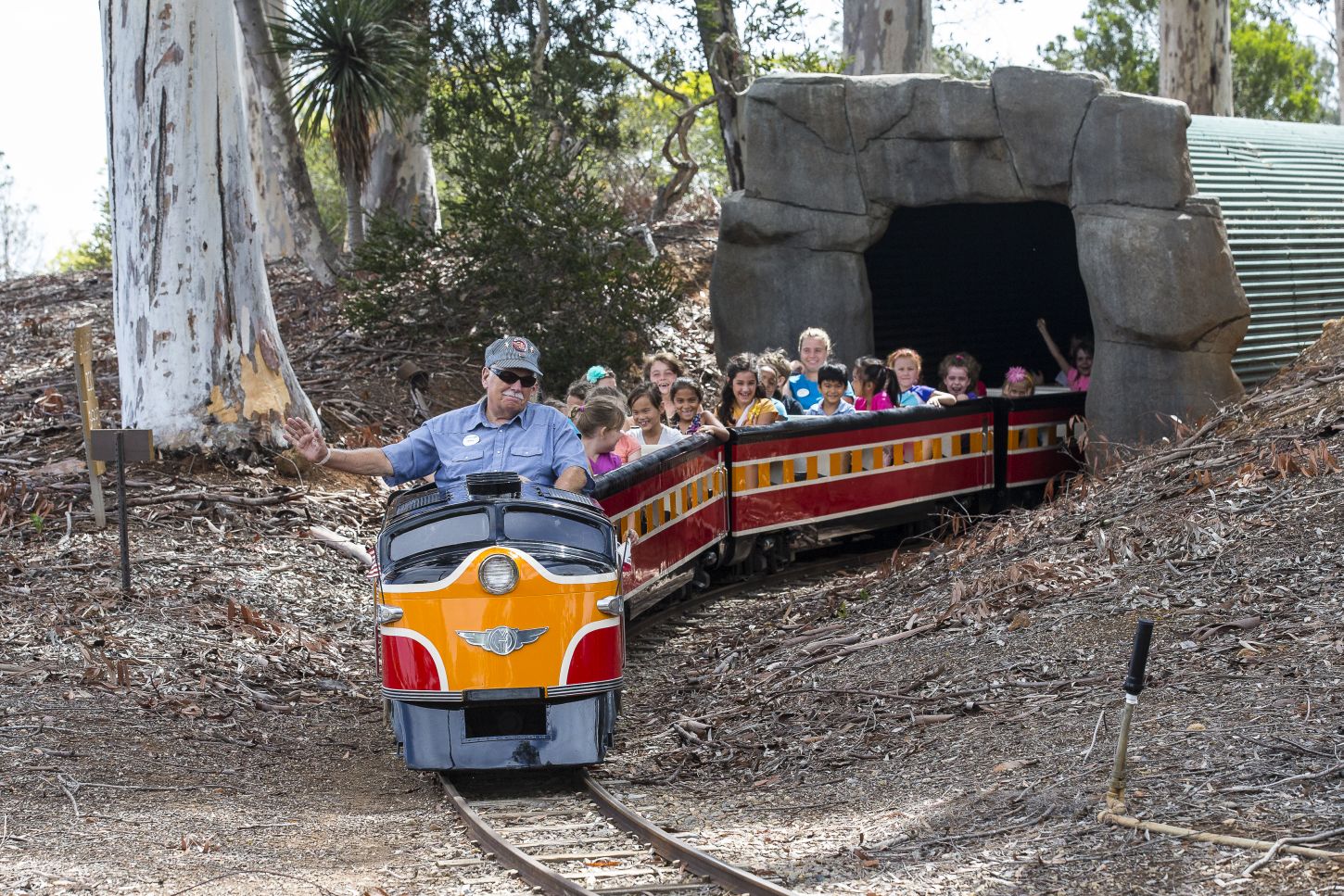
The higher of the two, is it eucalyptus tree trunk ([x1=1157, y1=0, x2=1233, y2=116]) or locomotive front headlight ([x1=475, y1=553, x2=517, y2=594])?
eucalyptus tree trunk ([x1=1157, y1=0, x2=1233, y2=116])

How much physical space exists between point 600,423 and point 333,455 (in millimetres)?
2849

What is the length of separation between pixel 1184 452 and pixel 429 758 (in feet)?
22.4

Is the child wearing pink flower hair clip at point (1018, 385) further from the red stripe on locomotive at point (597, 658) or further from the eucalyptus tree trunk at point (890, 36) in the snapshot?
the red stripe on locomotive at point (597, 658)

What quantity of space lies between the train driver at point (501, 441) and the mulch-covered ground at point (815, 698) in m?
1.63

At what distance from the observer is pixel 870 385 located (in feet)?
50.1

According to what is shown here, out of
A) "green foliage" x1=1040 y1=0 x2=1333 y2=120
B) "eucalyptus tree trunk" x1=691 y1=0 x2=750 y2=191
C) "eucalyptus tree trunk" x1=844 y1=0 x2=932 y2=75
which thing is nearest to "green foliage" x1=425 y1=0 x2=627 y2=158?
"eucalyptus tree trunk" x1=691 y1=0 x2=750 y2=191

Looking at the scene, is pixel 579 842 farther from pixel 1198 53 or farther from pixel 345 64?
pixel 1198 53

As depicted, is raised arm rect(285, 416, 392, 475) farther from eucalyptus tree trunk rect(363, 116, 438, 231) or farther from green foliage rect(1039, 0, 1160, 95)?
green foliage rect(1039, 0, 1160, 95)

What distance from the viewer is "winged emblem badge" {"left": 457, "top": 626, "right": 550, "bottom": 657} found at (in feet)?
24.5

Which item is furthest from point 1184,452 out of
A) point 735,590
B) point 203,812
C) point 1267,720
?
point 203,812

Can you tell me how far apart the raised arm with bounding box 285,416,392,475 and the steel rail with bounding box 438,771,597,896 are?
1743 millimetres

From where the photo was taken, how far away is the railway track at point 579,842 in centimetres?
622

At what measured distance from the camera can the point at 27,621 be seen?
1043cm

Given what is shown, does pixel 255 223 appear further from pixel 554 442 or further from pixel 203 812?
pixel 203 812
